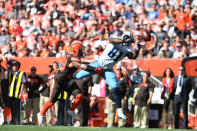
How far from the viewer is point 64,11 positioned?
16.5 meters

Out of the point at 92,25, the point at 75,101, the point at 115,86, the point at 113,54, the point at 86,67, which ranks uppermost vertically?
the point at 92,25

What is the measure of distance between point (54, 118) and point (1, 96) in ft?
4.72

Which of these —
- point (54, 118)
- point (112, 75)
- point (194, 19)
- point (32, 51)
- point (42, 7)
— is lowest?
point (54, 118)

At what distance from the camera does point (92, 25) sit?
14711 mm

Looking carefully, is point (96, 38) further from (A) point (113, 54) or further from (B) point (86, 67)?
(B) point (86, 67)

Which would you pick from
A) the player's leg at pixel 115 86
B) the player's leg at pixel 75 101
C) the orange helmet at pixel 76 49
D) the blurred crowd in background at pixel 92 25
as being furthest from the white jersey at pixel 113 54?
the blurred crowd in background at pixel 92 25

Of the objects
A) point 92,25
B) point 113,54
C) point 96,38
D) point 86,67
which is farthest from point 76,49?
point 92,25

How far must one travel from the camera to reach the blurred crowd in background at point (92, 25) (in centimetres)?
1296

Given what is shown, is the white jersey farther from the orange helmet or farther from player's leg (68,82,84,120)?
player's leg (68,82,84,120)

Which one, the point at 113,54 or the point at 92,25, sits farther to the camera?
the point at 92,25

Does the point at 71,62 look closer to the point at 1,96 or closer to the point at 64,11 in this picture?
the point at 1,96

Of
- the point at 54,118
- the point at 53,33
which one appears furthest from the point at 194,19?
the point at 54,118

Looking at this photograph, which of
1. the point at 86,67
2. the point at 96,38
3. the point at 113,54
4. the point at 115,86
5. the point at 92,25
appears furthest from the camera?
the point at 92,25

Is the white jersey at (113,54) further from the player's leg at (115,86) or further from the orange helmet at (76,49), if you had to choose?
the orange helmet at (76,49)
